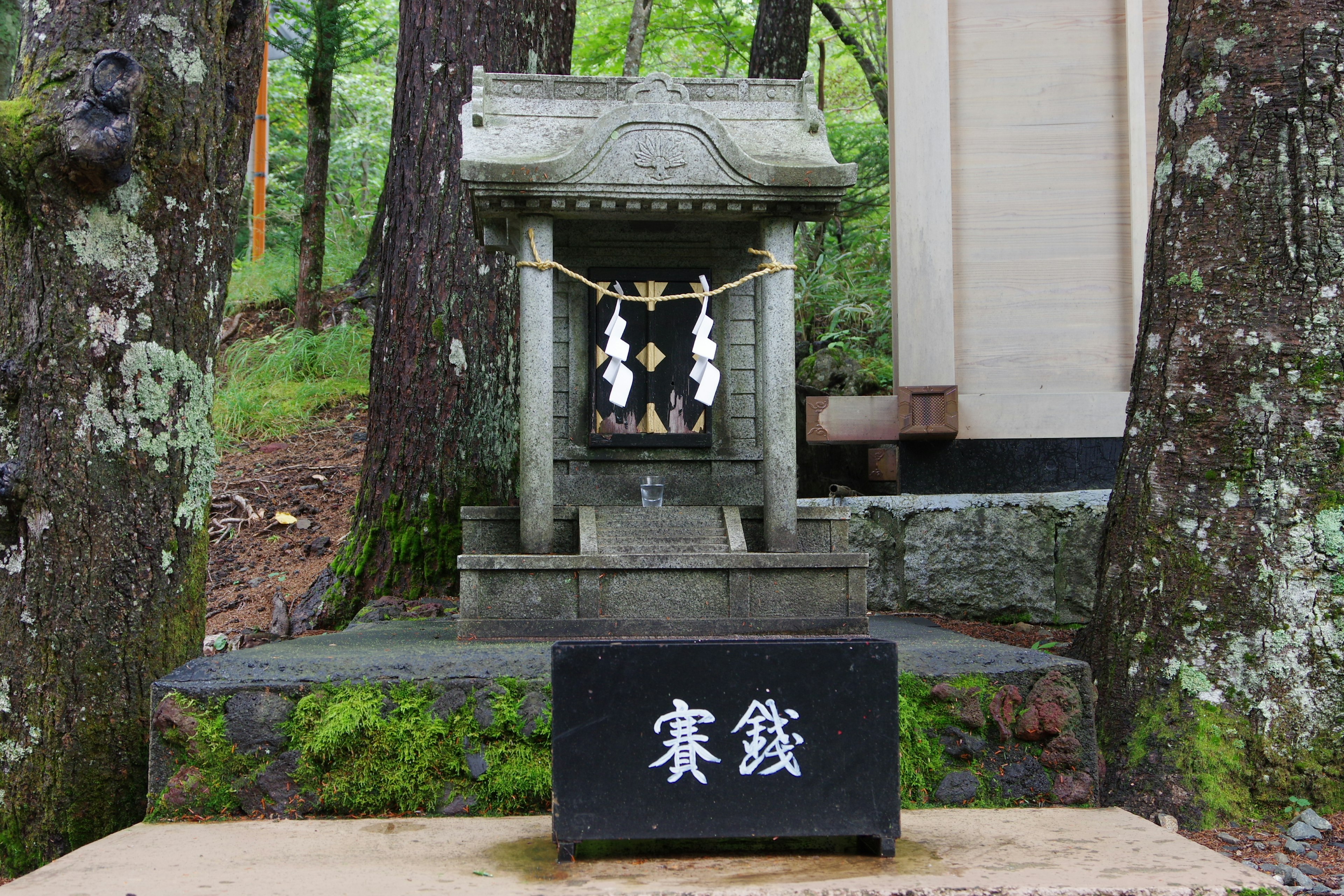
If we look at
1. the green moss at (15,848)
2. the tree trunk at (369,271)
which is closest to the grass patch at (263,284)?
the tree trunk at (369,271)

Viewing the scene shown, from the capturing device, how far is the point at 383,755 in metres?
3.40

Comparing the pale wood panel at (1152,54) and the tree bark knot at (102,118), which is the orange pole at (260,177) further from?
the tree bark knot at (102,118)

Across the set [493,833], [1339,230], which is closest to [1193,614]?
[1339,230]

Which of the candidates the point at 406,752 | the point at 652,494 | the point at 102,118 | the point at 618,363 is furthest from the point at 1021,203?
the point at 102,118

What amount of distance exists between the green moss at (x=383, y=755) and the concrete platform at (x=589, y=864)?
115mm

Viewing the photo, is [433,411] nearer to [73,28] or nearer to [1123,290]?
[73,28]

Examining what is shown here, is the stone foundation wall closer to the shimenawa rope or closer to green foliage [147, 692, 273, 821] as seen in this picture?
the shimenawa rope

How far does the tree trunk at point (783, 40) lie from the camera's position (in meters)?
9.84

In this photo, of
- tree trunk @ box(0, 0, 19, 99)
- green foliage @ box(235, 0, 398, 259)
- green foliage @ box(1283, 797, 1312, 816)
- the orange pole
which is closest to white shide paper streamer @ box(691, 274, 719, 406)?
green foliage @ box(1283, 797, 1312, 816)

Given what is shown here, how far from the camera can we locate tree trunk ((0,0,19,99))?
7.09 m

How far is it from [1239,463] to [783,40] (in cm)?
734

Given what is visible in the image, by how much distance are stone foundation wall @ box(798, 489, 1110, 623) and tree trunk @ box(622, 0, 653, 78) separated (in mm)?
4844

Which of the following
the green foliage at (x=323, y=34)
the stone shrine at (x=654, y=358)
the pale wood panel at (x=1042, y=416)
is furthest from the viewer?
the green foliage at (x=323, y=34)

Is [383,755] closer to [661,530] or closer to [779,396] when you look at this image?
[661,530]
